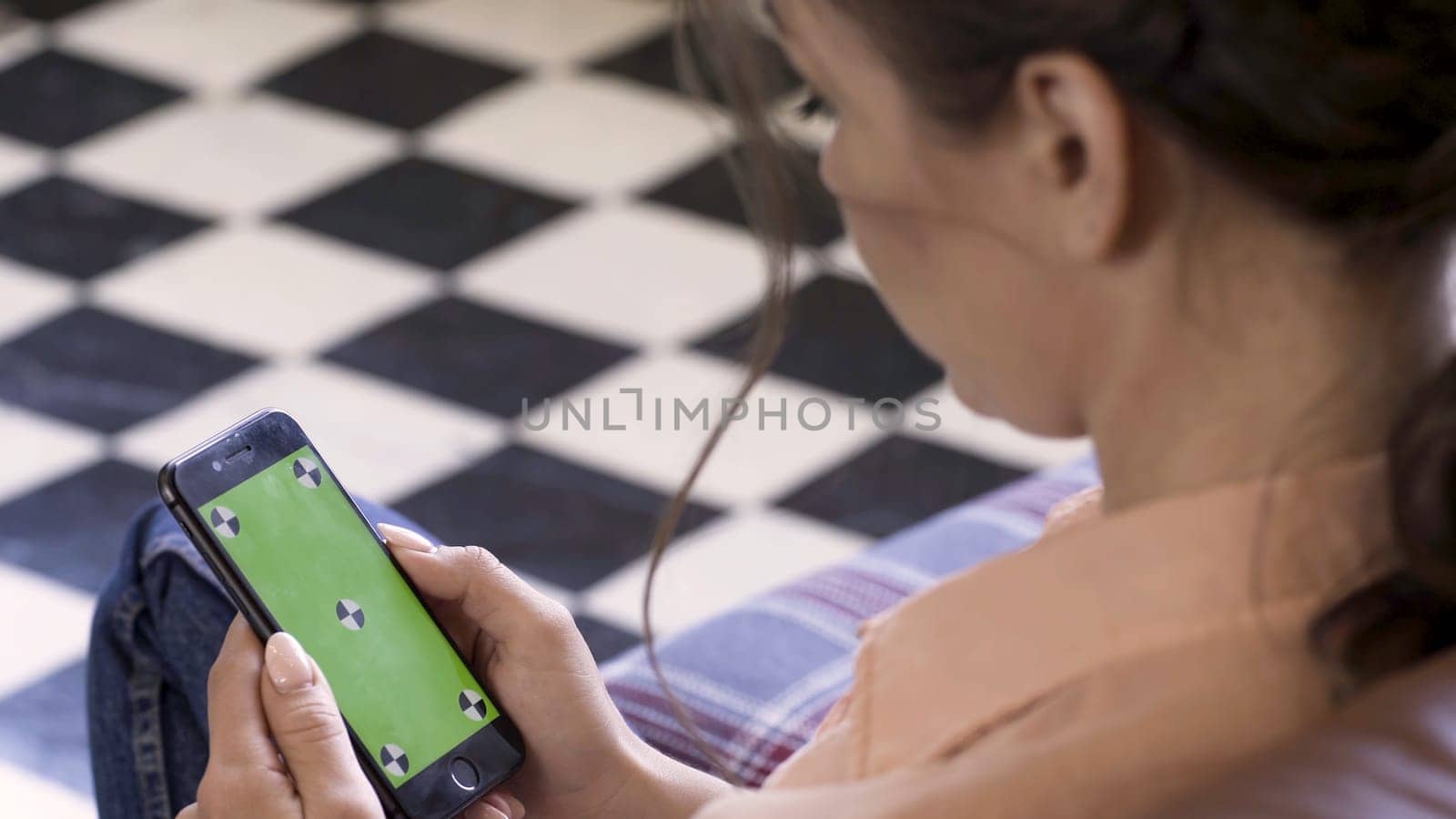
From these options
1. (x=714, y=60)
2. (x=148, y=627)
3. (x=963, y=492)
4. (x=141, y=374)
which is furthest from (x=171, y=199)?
(x=714, y=60)

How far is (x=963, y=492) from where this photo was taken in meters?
2.47

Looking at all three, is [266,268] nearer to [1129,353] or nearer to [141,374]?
[141,374]

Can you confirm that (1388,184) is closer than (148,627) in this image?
Yes

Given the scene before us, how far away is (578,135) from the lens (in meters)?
3.33

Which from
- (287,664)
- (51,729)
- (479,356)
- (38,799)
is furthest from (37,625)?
(287,664)

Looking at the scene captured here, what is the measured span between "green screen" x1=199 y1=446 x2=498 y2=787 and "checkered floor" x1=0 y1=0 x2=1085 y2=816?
1.01 metres

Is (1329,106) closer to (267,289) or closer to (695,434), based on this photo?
(695,434)

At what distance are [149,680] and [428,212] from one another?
186 cm

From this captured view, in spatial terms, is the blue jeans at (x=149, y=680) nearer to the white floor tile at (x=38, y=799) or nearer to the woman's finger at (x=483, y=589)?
the woman's finger at (x=483, y=589)

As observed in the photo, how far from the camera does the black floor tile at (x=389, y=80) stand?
340 cm

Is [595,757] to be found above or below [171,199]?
above

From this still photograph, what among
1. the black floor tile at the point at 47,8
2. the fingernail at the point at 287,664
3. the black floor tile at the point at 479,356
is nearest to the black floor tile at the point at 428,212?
the black floor tile at the point at 479,356

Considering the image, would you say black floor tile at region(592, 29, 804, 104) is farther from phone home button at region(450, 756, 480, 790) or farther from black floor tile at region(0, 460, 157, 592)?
phone home button at region(450, 756, 480, 790)

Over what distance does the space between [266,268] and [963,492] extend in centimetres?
113
